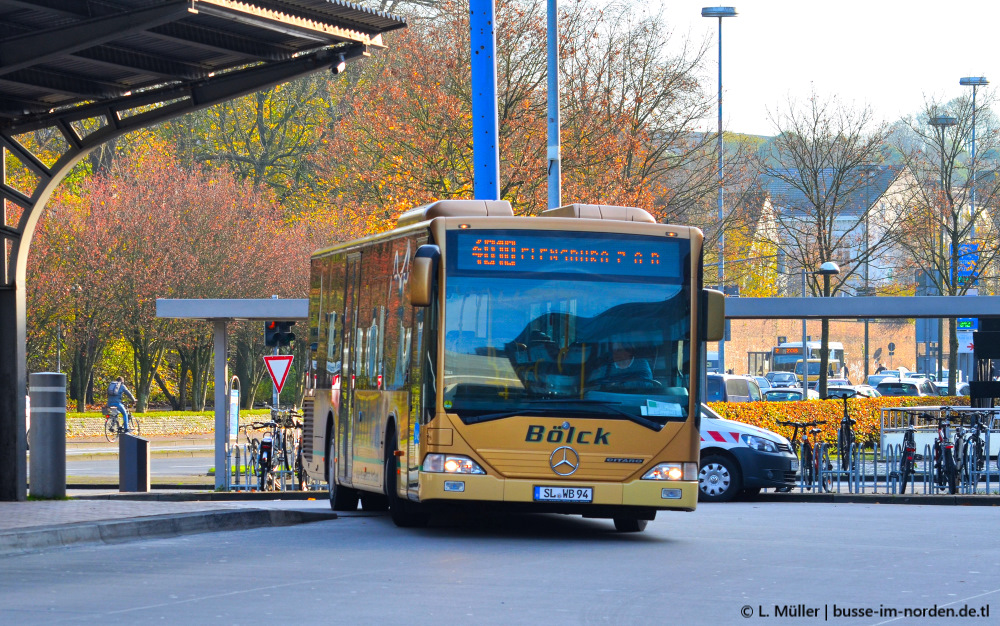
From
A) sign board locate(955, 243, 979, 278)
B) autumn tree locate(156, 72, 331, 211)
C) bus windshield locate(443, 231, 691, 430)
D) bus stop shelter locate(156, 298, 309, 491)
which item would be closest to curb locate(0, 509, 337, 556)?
bus windshield locate(443, 231, 691, 430)

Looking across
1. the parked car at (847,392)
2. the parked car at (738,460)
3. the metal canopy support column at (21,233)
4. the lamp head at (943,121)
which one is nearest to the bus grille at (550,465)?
the metal canopy support column at (21,233)

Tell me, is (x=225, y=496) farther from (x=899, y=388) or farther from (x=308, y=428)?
(x=899, y=388)

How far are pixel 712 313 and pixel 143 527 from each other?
17.6 ft

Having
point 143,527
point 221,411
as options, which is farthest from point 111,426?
point 143,527

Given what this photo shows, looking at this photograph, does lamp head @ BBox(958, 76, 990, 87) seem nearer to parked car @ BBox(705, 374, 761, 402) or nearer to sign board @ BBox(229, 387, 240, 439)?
parked car @ BBox(705, 374, 761, 402)

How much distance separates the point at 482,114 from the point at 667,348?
25.0ft

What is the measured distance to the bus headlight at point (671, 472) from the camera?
12.7 metres

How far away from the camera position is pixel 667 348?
1284cm

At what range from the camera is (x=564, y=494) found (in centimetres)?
1247

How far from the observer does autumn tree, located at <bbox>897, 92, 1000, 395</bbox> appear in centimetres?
4666

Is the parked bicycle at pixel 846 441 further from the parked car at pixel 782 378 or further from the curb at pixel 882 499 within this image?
the parked car at pixel 782 378

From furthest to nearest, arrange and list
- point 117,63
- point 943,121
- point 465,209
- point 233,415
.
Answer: point 943,121 → point 233,415 → point 117,63 → point 465,209

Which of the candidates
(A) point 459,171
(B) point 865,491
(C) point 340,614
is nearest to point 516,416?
(C) point 340,614

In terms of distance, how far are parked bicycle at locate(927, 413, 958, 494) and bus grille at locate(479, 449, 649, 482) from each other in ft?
35.6
